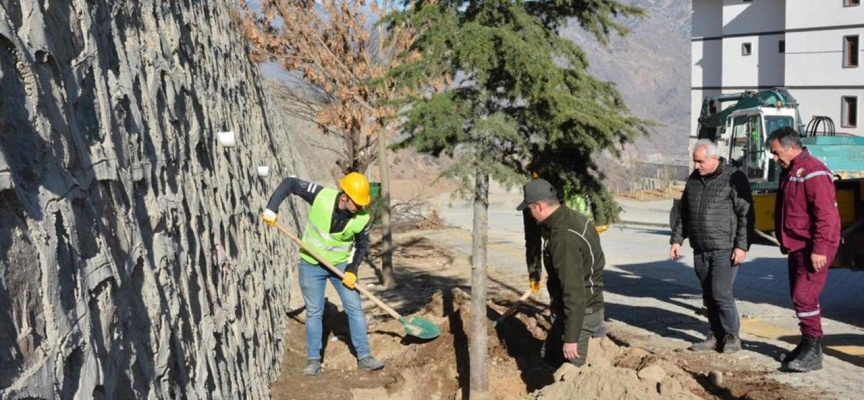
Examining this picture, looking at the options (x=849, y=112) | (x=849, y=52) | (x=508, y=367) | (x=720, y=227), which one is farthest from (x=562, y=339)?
(x=849, y=52)

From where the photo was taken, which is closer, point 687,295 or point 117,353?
point 117,353

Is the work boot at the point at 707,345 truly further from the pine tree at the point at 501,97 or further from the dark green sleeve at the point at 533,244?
the pine tree at the point at 501,97

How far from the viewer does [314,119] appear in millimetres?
15133

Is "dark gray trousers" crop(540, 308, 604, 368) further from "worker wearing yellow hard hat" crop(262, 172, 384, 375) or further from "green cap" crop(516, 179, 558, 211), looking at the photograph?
"worker wearing yellow hard hat" crop(262, 172, 384, 375)

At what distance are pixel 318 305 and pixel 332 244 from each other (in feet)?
1.72

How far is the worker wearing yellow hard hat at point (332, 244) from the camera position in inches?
283

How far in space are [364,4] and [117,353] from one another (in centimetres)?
945

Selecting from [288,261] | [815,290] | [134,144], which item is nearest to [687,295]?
[815,290]

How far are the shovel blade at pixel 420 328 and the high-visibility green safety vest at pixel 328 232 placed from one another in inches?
35.9

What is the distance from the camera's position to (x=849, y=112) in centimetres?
3578

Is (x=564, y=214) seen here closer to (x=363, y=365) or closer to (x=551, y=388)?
(x=551, y=388)

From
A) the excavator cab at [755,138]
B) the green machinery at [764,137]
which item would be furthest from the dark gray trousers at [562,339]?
the excavator cab at [755,138]

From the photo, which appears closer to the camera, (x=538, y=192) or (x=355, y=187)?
(x=538, y=192)

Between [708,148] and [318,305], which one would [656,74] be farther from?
[318,305]
